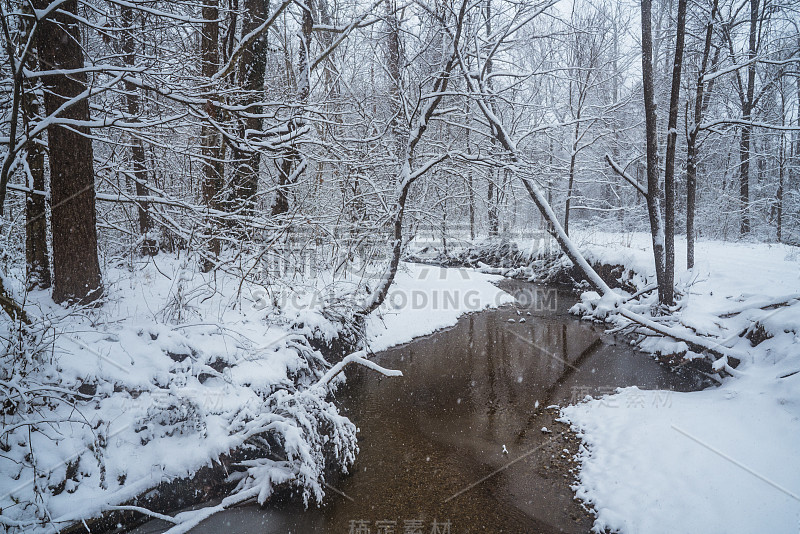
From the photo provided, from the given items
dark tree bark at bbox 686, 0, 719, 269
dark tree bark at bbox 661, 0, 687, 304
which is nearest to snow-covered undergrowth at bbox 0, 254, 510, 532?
dark tree bark at bbox 661, 0, 687, 304

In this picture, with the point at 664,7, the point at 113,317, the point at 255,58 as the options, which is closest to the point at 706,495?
the point at 113,317

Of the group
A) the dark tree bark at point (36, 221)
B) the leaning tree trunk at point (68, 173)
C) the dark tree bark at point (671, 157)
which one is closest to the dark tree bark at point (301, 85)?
the leaning tree trunk at point (68, 173)

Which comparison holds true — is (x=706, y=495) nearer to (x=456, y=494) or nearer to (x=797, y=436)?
(x=797, y=436)

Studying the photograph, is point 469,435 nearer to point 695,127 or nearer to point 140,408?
point 140,408

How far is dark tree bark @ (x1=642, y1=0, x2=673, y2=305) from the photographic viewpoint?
7844mm

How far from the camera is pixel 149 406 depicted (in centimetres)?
404

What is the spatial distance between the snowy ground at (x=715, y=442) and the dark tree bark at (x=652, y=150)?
31.2 inches

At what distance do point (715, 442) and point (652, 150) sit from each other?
586 centimetres

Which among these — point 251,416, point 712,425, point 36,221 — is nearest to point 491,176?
point 712,425

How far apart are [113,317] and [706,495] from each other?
7013mm

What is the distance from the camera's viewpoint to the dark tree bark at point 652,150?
784 centimetres

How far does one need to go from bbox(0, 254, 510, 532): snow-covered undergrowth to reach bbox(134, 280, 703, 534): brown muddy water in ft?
1.33

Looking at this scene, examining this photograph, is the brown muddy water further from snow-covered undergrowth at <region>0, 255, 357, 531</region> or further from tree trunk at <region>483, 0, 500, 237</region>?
tree trunk at <region>483, 0, 500, 237</region>

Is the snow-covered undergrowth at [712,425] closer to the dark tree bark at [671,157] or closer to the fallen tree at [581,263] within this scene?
the fallen tree at [581,263]
